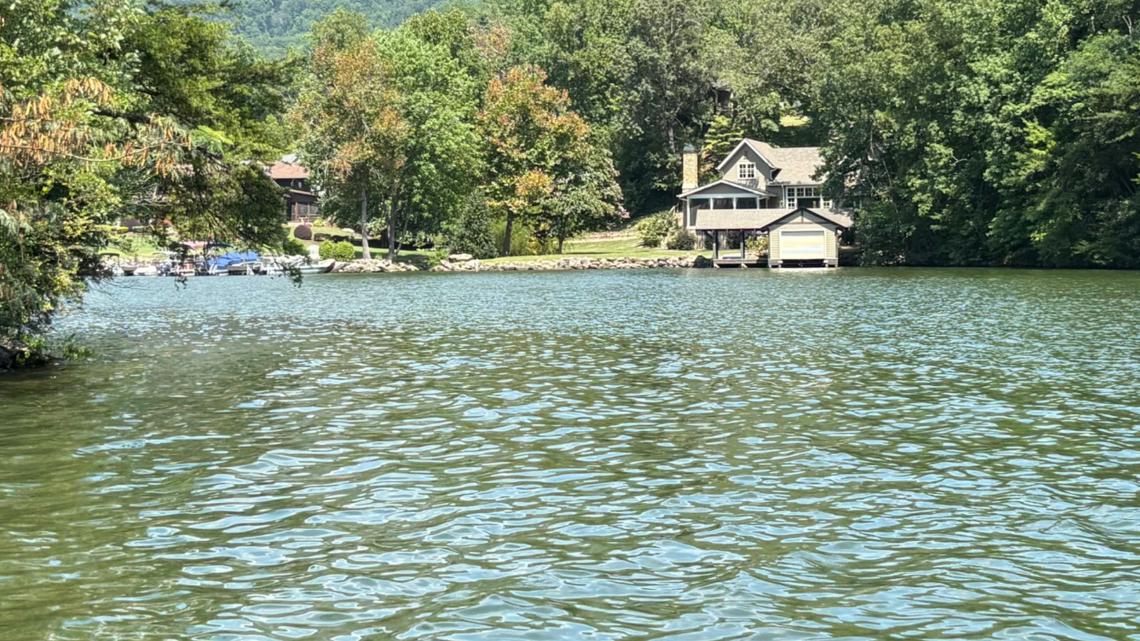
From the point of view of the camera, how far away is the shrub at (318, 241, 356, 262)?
338 ft

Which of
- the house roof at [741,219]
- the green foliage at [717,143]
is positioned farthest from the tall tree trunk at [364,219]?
the green foliage at [717,143]

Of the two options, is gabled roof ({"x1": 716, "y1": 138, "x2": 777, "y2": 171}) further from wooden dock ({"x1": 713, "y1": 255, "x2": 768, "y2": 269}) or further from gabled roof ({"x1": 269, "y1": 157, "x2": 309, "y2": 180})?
gabled roof ({"x1": 269, "y1": 157, "x2": 309, "y2": 180})

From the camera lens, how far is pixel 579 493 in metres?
14.9

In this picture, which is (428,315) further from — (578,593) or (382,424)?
(578,593)

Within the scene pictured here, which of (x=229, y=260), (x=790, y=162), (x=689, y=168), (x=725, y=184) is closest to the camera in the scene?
(x=229, y=260)

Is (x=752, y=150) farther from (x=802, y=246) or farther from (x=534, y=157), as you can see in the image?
(x=802, y=246)

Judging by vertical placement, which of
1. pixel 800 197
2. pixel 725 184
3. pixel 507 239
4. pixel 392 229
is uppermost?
pixel 725 184

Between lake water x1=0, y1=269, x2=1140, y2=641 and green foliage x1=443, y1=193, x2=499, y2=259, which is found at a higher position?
green foliage x1=443, y1=193, x2=499, y2=259

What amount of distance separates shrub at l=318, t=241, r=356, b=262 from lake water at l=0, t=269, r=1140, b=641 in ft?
230

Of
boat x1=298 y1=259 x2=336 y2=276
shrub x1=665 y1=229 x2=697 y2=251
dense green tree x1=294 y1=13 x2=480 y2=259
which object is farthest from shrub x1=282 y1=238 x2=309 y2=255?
shrub x1=665 y1=229 x2=697 y2=251

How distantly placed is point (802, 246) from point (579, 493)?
82274mm

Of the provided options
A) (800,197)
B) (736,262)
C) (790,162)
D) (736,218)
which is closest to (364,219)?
(736,218)

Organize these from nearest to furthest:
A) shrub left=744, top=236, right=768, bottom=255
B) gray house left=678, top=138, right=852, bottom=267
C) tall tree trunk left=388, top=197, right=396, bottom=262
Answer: tall tree trunk left=388, top=197, right=396, bottom=262
shrub left=744, top=236, right=768, bottom=255
gray house left=678, top=138, right=852, bottom=267

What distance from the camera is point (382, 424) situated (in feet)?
66.6
